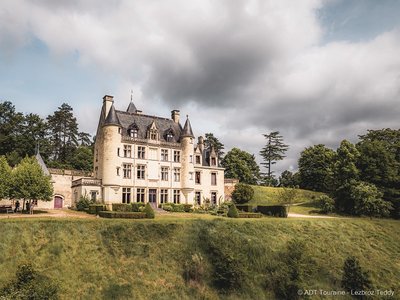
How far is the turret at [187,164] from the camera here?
154ft

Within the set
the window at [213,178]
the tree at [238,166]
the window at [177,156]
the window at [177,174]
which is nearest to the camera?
the window at [177,174]

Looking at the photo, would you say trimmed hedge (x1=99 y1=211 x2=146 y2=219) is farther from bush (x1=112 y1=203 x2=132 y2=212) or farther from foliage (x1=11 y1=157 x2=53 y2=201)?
foliage (x1=11 y1=157 x2=53 y2=201)

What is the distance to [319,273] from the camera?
85.1ft

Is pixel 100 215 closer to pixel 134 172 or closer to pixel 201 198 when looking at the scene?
pixel 134 172

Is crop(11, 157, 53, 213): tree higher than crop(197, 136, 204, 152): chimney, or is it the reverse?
crop(197, 136, 204, 152): chimney

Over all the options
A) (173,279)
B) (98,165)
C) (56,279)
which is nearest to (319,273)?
(173,279)

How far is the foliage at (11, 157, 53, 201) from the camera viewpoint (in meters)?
31.9

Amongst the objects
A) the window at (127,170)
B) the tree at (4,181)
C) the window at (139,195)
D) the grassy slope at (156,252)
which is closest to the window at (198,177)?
the window at (139,195)

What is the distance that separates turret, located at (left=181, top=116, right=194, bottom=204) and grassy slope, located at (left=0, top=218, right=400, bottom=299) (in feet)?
52.2

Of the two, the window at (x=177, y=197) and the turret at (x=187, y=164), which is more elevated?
the turret at (x=187, y=164)

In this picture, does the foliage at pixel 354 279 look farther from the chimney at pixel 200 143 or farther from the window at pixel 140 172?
the chimney at pixel 200 143

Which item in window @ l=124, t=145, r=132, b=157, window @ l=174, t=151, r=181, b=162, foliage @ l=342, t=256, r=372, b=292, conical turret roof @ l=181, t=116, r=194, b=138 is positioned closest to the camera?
foliage @ l=342, t=256, r=372, b=292

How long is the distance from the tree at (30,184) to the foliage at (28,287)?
48.6ft

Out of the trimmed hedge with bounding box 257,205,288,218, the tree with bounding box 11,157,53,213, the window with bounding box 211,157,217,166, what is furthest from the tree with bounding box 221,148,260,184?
the tree with bounding box 11,157,53,213
